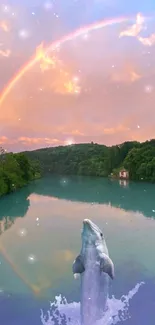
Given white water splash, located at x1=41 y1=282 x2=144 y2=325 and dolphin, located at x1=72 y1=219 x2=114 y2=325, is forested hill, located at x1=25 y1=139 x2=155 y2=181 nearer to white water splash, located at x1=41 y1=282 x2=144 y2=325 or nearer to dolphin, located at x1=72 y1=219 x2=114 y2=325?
white water splash, located at x1=41 y1=282 x2=144 y2=325

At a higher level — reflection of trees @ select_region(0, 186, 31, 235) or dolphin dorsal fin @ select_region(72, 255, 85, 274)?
dolphin dorsal fin @ select_region(72, 255, 85, 274)

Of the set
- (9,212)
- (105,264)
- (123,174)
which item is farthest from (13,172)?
(105,264)

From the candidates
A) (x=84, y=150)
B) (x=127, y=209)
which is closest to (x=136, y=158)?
(x=84, y=150)

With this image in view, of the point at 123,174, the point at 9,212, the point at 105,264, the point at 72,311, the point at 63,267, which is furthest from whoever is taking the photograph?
the point at 123,174

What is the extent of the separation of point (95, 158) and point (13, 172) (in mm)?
10834

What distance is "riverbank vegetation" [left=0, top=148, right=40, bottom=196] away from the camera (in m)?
17.8

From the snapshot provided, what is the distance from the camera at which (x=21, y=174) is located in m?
23.1

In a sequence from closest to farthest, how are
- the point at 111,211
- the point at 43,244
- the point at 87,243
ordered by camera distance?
the point at 87,243
the point at 43,244
the point at 111,211

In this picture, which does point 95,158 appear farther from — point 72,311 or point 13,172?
point 72,311

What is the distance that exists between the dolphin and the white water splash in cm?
62

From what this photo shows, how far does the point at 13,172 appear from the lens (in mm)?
20938

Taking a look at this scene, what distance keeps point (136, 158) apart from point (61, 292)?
2346 centimetres

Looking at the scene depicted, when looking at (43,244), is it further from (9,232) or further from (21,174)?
(21,174)

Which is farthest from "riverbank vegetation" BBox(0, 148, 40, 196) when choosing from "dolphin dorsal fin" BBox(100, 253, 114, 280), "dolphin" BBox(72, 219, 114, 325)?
"dolphin dorsal fin" BBox(100, 253, 114, 280)
